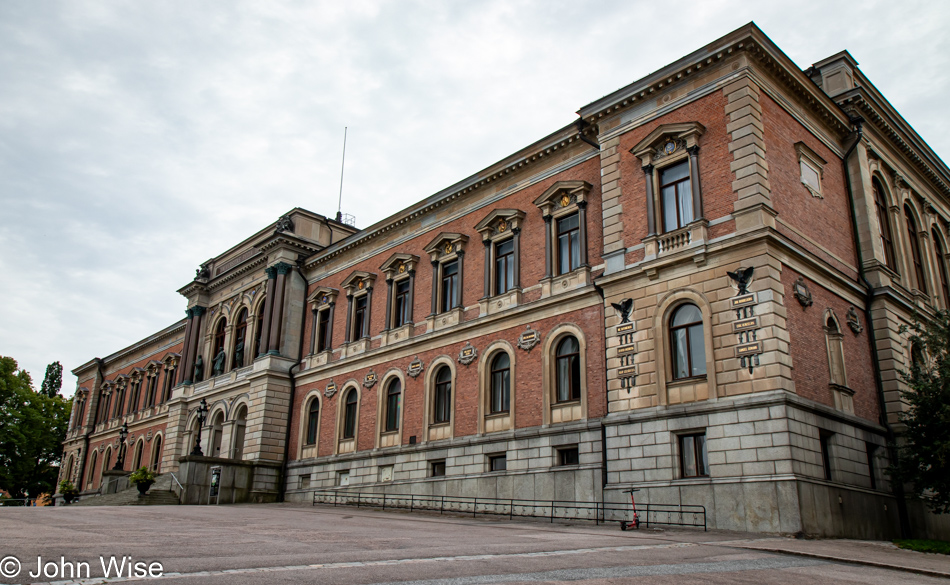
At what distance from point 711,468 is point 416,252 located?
1774cm

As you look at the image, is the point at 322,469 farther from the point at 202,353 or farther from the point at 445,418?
the point at 202,353

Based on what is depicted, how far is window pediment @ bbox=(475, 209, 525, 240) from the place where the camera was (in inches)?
1105

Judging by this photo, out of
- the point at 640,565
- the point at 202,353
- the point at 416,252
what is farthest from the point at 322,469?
the point at 640,565

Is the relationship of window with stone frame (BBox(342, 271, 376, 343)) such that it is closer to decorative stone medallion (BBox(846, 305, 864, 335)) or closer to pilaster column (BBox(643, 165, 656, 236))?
pilaster column (BBox(643, 165, 656, 236))

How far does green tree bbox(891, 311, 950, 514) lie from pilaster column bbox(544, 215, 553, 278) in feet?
37.6

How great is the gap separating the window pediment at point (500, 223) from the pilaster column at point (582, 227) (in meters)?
2.97

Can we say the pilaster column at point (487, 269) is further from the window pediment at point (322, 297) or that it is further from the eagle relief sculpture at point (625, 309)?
the window pediment at point (322, 297)

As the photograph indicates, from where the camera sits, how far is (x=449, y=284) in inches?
1225

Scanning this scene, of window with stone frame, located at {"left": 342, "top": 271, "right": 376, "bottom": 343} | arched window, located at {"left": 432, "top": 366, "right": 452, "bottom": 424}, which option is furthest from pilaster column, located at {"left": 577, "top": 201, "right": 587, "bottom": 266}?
window with stone frame, located at {"left": 342, "top": 271, "right": 376, "bottom": 343}

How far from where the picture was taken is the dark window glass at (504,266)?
28.1 metres

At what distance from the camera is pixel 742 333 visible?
19.3 m

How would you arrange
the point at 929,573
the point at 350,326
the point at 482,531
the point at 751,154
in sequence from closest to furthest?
the point at 929,573, the point at 482,531, the point at 751,154, the point at 350,326

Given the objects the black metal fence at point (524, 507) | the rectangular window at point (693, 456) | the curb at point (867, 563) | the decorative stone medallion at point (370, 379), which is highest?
the decorative stone medallion at point (370, 379)

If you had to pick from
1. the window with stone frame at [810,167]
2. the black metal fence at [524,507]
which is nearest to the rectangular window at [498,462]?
the black metal fence at [524,507]
